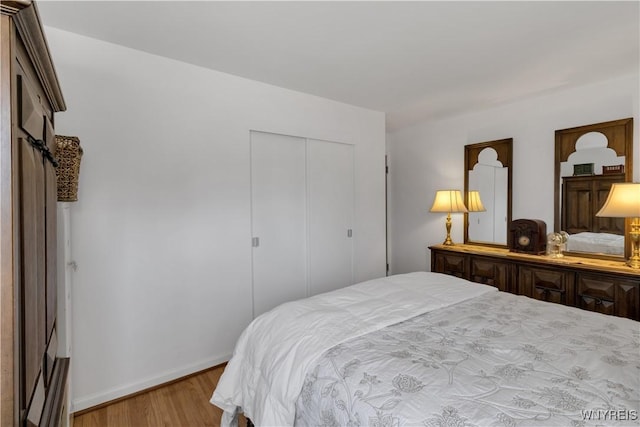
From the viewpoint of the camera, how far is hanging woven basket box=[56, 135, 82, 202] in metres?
1.61

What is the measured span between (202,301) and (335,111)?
2.29 metres

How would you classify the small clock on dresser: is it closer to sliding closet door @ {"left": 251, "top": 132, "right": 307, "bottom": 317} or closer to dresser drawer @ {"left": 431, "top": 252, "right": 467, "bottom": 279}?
dresser drawer @ {"left": 431, "top": 252, "right": 467, "bottom": 279}

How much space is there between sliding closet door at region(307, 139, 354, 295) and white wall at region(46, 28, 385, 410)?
598 mm

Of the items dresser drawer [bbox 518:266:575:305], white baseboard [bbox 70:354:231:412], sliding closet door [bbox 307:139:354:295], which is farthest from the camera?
sliding closet door [bbox 307:139:354:295]

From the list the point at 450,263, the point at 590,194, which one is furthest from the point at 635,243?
the point at 450,263

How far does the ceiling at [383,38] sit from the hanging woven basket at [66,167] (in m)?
0.80

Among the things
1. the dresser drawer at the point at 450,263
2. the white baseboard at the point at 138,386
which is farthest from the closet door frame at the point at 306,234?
the dresser drawer at the point at 450,263

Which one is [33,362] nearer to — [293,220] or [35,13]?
[35,13]

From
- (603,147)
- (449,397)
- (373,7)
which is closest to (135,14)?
(373,7)

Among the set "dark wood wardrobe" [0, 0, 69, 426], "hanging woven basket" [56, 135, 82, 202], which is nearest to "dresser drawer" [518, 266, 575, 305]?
"dark wood wardrobe" [0, 0, 69, 426]

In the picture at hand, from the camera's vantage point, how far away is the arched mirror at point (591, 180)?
104 inches

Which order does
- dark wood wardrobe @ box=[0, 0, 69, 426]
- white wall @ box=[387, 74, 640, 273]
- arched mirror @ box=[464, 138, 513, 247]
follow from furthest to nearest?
arched mirror @ box=[464, 138, 513, 247] → white wall @ box=[387, 74, 640, 273] → dark wood wardrobe @ box=[0, 0, 69, 426]

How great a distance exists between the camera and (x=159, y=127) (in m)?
2.34

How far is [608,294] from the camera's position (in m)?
2.37
